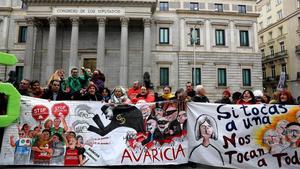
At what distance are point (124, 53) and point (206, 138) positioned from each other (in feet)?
91.8

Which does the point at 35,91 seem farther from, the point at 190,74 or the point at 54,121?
the point at 190,74

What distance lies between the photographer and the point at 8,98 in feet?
24.6

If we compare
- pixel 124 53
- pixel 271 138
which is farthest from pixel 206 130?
pixel 124 53

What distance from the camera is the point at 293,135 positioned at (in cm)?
751

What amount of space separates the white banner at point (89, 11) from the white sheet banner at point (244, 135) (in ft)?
97.3

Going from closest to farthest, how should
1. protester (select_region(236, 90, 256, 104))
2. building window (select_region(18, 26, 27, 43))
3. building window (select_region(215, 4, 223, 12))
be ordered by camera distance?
protester (select_region(236, 90, 256, 104)) < building window (select_region(18, 26, 27, 43)) < building window (select_region(215, 4, 223, 12))

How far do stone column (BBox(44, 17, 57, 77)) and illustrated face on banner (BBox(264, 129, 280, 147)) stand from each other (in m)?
30.3

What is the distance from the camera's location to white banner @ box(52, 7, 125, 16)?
115ft

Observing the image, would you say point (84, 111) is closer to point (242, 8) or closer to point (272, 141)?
point (272, 141)

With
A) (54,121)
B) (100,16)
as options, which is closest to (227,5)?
(100,16)

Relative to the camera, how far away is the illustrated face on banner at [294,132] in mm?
7477

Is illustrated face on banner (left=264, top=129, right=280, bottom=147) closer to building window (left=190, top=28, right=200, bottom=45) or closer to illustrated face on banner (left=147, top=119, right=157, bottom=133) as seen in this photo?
illustrated face on banner (left=147, top=119, right=157, bottom=133)

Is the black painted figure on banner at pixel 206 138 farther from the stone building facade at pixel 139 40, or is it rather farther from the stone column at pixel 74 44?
the stone column at pixel 74 44

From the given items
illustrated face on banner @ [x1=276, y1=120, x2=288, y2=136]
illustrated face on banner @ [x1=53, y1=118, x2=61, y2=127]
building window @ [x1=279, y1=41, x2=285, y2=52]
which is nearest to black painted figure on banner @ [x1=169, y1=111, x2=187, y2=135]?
illustrated face on banner @ [x1=276, y1=120, x2=288, y2=136]
